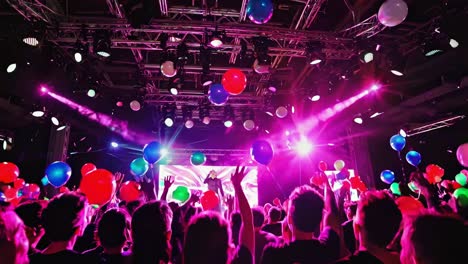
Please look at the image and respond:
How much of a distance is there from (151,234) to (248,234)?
1.98 ft

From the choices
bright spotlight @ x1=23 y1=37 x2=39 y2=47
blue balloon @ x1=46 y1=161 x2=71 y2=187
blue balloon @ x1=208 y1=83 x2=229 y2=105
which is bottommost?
blue balloon @ x1=46 y1=161 x2=71 y2=187

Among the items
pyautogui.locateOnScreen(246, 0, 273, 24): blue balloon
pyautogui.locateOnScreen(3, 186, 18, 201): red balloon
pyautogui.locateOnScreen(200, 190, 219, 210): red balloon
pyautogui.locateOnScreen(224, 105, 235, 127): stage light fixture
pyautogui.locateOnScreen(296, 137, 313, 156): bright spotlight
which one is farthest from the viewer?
pyautogui.locateOnScreen(296, 137, 313, 156): bright spotlight

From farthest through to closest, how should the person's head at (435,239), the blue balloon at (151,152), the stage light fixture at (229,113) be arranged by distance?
1. the stage light fixture at (229,113)
2. the blue balloon at (151,152)
3. the person's head at (435,239)

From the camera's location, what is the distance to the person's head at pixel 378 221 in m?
1.63

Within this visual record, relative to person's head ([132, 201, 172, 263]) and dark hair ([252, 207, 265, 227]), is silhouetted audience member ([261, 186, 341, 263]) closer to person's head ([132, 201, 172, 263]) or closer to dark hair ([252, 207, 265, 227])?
person's head ([132, 201, 172, 263])

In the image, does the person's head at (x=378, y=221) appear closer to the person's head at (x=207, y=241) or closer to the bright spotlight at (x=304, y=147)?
the person's head at (x=207, y=241)

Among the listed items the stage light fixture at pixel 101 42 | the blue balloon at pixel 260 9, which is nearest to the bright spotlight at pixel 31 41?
the stage light fixture at pixel 101 42

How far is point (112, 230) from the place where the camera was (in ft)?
6.38

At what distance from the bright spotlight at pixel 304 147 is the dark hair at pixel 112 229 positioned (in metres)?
8.44

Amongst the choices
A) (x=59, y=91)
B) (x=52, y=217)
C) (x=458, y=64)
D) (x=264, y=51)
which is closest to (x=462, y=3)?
(x=458, y=64)

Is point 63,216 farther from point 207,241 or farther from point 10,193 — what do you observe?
point 10,193

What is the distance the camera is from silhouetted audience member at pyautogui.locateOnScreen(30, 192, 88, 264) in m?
1.81

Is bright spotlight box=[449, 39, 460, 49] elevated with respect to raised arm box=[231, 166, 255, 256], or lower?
elevated

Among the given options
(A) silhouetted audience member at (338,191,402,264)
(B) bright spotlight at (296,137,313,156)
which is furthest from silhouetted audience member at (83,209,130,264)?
(B) bright spotlight at (296,137,313,156)
